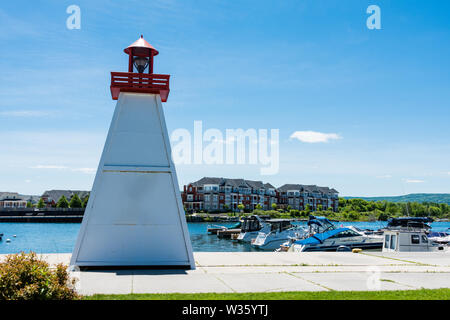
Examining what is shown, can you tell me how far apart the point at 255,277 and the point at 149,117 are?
743 cm

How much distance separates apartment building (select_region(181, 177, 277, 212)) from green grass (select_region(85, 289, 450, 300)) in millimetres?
122485

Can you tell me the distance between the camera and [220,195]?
140 metres

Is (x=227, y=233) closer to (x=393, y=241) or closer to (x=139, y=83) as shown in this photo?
(x=393, y=241)

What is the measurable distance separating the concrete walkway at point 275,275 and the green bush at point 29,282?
7.62ft

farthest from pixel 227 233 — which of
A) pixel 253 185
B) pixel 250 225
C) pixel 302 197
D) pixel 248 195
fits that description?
pixel 302 197

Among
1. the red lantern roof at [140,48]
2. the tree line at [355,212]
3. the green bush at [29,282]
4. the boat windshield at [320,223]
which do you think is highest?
the red lantern roof at [140,48]

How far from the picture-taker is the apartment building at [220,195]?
449 ft

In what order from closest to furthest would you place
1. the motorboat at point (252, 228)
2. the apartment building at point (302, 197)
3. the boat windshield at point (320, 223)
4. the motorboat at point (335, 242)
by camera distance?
the motorboat at point (335, 242)
the boat windshield at point (320, 223)
the motorboat at point (252, 228)
the apartment building at point (302, 197)

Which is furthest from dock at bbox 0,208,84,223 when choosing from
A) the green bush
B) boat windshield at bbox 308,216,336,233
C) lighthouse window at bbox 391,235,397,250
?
the green bush

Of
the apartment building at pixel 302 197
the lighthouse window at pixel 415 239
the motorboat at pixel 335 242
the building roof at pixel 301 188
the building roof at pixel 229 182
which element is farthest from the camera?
the building roof at pixel 301 188

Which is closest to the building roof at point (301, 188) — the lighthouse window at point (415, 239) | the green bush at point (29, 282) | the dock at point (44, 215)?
the dock at point (44, 215)

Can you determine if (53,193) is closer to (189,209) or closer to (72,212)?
(72,212)

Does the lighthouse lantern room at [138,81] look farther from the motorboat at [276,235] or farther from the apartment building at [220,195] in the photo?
the apartment building at [220,195]
